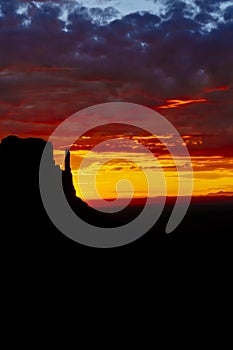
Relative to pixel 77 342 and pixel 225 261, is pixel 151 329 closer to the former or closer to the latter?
pixel 77 342

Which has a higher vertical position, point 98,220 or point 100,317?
point 98,220

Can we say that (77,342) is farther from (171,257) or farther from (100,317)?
(171,257)

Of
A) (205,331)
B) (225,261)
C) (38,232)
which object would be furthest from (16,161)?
(225,261)

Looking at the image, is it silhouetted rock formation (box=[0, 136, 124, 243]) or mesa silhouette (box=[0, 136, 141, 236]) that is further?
mesa silhouette (box=[0, 136, 141, 236])

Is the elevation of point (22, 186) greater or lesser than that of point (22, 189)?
greater

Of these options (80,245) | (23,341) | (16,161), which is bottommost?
(23,341)

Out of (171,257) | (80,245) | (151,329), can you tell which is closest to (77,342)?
(151,329)

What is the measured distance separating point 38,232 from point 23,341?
47.9 meters

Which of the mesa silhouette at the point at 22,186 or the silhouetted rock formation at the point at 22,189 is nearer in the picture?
the silhouetted rock formation at the point at 22,189

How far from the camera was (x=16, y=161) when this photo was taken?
12719 centimetres

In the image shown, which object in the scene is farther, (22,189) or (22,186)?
(22,186)

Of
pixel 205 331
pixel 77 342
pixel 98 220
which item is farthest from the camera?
pixel 98 220

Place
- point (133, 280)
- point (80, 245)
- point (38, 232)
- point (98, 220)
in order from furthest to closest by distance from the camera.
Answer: point (98, 220) → point (80, 245) → point (38, 232) → point (133, 280)

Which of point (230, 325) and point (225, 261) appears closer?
point (230, 325)
